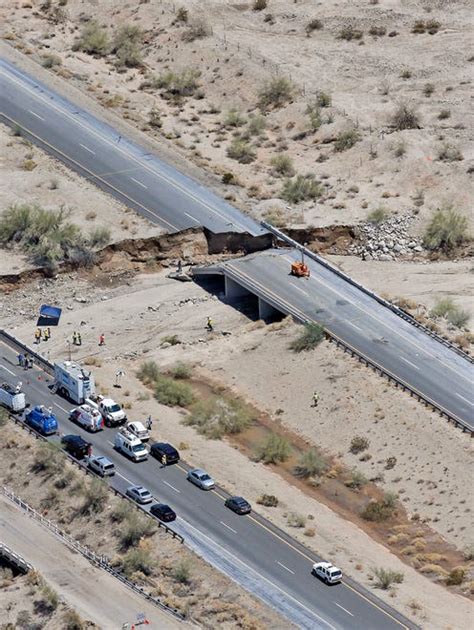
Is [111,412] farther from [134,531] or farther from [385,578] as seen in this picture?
[385,578]

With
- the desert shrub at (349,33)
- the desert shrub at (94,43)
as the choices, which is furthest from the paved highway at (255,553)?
the desert shrub at (349,33)

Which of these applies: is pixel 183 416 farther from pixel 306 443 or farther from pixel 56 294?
pixel 56 294

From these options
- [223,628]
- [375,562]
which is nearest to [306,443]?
[375,562]

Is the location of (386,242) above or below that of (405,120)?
below

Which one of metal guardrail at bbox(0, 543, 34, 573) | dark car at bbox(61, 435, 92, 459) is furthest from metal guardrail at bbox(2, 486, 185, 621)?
dark car at bbox(61, 435, 92, 459)

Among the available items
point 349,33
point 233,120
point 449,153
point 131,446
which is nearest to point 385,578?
→ point 131,446
